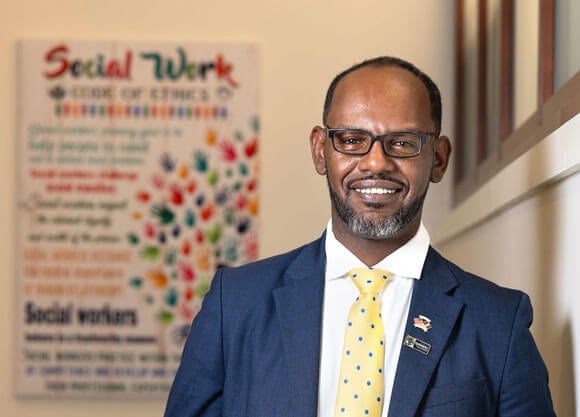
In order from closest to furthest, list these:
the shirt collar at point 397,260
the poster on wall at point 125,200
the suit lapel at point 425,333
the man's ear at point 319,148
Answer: the suit lapel at point 425,333 → the shirt collar at point 397,260 → the man's ear at point 319,148 → the poster on wall at point 125,200

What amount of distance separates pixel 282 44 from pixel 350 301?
107 inches

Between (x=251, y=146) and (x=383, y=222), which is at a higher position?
(x=251, y=146)

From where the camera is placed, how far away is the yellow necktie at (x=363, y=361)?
57.9 inches

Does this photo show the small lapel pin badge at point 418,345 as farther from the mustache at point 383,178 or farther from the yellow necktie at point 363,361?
the mustache at point 383,178

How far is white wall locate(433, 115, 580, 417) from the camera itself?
1657 mm

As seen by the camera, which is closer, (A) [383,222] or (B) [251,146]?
(A) [383,222]

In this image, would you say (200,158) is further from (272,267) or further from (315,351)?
(315,351)

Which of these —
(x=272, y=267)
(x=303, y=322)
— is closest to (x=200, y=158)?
(x=272, y=267)

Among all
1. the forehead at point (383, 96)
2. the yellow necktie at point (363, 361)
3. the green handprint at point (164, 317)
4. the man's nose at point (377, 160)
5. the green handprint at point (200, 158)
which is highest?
the green handprint at point (200, 158)

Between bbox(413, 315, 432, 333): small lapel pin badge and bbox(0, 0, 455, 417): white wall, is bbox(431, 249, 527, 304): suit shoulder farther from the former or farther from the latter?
bbox(0, 0, 455, 417): white wall

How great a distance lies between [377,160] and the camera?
149 cm

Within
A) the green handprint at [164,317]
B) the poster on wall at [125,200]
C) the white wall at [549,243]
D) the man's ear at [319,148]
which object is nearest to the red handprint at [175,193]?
the poster on wall at [125,200]

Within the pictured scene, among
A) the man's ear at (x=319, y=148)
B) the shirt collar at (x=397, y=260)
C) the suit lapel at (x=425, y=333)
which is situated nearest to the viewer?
the suit lapel at (x=425, y=333)

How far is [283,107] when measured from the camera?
13.6 ft
